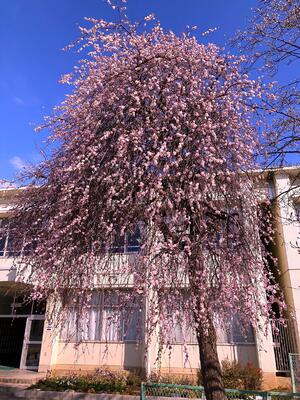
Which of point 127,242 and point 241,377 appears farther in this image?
point 241,377

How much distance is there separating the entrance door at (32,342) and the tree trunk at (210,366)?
14.0m

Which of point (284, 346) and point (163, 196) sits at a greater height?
point (163, 196)

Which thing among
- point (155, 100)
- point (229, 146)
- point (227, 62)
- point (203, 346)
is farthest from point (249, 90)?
point (203, 346)

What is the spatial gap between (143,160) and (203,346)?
3.12 m

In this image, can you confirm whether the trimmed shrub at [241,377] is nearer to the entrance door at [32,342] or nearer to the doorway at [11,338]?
the entrance door at [32,342]

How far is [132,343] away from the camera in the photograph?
17.4 m

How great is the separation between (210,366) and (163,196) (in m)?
2.77

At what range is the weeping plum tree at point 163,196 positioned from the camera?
624 centimetres


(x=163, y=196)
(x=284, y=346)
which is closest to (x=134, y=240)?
(x=163, y=196)

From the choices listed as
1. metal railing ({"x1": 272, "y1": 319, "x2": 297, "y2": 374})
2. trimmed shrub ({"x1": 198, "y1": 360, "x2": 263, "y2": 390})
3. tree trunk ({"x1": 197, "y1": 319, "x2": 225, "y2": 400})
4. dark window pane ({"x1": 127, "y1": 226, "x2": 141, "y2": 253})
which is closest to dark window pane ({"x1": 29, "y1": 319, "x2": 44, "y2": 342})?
trimmed shrub ({"x1": 198, "y1": 360, "x2": 263, "y2": 390})

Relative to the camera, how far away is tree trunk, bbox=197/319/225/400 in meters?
6.39

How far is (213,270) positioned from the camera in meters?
6.43

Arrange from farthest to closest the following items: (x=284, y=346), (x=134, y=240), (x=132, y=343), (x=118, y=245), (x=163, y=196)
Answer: (x=132, y=343) < (x=284, y=346) < (x=134, y=240) < (x=118, y=245) < (x=163, y=196)

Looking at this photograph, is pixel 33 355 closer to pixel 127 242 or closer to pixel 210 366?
pixel 127 242
